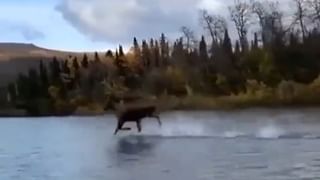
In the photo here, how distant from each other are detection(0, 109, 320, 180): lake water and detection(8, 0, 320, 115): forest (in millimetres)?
21801

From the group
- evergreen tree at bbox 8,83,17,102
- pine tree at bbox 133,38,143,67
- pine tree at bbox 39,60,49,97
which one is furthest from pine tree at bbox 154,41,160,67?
evergreen tree at bbox 8,83,17,102

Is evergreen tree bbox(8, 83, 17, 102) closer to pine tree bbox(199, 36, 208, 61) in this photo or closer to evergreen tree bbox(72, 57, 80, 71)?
evergreen tree bbox(72, 57, 80, 71)

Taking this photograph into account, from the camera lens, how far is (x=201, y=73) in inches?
3248

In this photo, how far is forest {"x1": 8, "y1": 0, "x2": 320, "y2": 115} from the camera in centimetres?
6612

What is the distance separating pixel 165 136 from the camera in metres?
31.8

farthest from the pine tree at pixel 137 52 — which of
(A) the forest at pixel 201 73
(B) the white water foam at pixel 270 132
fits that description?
(B) the white water foam at pixel 270 132

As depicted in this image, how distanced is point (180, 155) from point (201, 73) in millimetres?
59274

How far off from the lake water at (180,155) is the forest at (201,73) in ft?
71.5

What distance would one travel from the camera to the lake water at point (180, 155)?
1881 centimetres

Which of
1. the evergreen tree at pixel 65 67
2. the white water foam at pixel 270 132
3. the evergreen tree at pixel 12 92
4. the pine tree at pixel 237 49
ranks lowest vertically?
the evergreen tree at pixel 12 92

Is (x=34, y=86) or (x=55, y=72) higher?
(x=55, y=72)

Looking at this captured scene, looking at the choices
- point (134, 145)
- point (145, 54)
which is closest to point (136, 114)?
point (134, 145)

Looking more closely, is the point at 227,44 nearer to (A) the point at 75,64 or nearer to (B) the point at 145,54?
(B) the point at 145,54

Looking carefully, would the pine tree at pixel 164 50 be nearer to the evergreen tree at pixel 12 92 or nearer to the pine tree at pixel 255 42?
the pine tree at pixel 255 42
